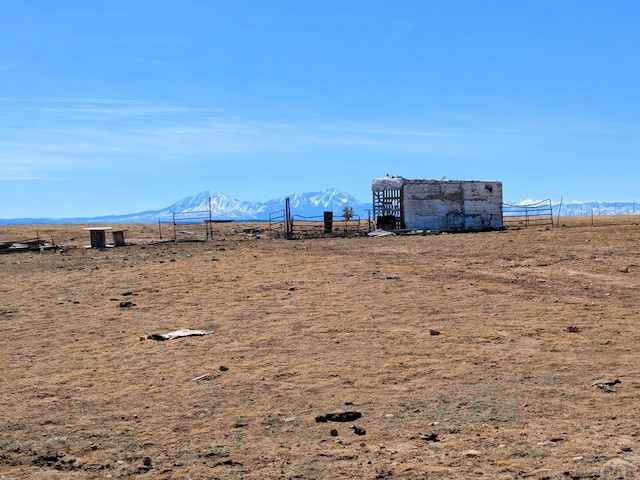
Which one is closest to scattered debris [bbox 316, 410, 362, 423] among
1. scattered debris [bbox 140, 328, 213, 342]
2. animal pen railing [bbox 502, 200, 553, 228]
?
scattered debris [bbox 140, 328, 213, 342]

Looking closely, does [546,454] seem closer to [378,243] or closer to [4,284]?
[4,284]

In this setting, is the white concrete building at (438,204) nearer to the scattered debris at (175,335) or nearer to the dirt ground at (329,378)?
the dirt ground at (329,378)

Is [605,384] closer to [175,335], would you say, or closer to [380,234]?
[175,335]

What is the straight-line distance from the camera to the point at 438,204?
41.7 m

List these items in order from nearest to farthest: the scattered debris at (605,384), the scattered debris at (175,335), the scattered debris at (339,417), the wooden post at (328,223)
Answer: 1. the scattered debris at (339,417)
2. the scattered debris at (605,384)
3. the scattered debris at (175,335)
4. the wooden post at (328,223)

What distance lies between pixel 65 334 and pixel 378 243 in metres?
20.0

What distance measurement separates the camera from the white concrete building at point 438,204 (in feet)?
135

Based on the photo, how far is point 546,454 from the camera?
5.36 m

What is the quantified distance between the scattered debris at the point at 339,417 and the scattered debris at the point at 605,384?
271 cm

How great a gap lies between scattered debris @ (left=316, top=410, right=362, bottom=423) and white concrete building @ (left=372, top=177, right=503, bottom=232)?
114 feet

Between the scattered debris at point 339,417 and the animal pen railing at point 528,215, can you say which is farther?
the animal pen railing at point 528,215

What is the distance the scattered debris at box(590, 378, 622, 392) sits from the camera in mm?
7008

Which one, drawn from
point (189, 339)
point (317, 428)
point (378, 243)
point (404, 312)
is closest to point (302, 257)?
point (378, 243)

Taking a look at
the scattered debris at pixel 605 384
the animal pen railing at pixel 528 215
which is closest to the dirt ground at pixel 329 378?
the scattered debris at pixel 605 384
